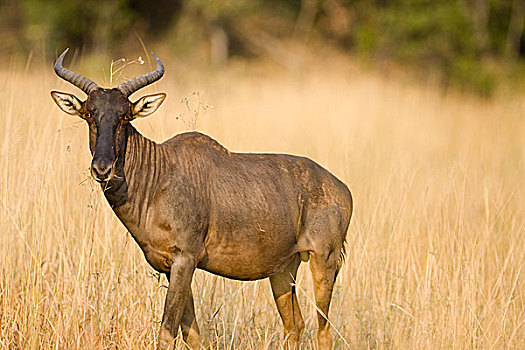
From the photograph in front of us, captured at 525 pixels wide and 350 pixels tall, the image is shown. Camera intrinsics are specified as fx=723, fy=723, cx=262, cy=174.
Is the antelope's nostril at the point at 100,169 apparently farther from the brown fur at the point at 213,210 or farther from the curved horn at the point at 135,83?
the curved horn at the point at 135,83

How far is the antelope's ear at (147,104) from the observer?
5.03 meters

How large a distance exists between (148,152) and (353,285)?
2964mm

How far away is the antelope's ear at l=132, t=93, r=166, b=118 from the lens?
16.5 feet

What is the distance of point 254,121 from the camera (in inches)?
528

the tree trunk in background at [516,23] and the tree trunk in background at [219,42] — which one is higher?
the tree trunk in background at [516,23]

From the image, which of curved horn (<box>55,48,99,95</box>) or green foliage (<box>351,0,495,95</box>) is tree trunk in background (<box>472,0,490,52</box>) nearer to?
green foliage (<box>351,0,495,95</box>)

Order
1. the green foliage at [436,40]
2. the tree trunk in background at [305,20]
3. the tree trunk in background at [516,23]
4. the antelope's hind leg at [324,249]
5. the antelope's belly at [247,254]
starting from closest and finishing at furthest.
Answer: the antelope's belly at [247,254], the antelope's hind leg at [324,249], the green foliage at [436,40], the tree trunk in background at [516,23], the tree trunk in background at [305,20]

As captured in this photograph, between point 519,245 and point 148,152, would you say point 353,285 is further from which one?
point 148,152

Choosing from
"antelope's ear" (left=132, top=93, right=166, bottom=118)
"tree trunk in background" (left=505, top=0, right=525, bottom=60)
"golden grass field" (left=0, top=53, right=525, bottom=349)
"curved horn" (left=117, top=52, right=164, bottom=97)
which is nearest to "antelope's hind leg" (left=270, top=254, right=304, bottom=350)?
"golden grass field" (left=0, top=53, right=525, bottom=349)

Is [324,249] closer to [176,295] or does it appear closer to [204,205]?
[204,205]

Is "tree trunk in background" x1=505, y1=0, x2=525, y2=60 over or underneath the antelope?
over

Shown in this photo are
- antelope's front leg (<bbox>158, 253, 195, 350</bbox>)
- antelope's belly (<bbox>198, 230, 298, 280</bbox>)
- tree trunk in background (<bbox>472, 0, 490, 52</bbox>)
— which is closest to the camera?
antelope's front leg (<bbox>158, 253, 195, 350</bbox>)

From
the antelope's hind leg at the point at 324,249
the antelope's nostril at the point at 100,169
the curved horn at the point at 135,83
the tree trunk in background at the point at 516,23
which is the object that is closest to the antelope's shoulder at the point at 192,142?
the curved horn at the point at 135,83

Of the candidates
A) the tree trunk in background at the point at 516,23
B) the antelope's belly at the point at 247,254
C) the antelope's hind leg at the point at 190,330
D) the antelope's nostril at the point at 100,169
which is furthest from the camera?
the tree trunk in background at the point at 516,23
